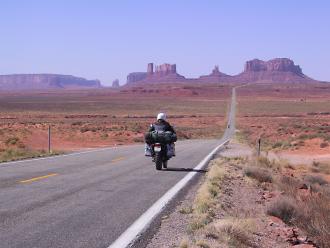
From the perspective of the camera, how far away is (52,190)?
11.6 m

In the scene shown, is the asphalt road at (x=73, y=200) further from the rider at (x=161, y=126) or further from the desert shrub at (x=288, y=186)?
the desert shrub at (x=288, y=186)

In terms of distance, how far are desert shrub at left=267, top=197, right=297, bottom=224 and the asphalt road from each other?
213 centimetres

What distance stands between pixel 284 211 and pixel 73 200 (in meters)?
3.67

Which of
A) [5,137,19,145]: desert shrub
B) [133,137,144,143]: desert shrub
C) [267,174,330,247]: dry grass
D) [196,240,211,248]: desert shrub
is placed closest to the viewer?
[196,240,211,248]: desert shrub

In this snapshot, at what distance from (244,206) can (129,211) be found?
2.63 meters

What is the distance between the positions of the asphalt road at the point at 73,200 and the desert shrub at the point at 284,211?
84.0 inches

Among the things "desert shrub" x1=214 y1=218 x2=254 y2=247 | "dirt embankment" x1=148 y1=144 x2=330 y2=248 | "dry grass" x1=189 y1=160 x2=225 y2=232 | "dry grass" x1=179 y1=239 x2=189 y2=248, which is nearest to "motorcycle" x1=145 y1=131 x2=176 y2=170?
"dirt embankment" x1=148 y1=144 x2=330 y2=248

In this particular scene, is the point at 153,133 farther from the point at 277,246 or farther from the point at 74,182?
the point at 277,246

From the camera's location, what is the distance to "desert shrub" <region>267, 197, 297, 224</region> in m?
10.4

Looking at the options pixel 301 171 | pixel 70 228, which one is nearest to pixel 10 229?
pixel 70 228

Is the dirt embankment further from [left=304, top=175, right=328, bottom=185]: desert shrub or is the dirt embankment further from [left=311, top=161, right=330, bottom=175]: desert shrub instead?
[left=311, top=161, right=330, bottom=175]: desert shrub

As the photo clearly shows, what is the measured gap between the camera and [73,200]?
34.0 ft

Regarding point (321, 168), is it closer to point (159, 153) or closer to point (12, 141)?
point (159, 153)

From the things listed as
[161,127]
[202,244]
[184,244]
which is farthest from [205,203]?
[161,127]
